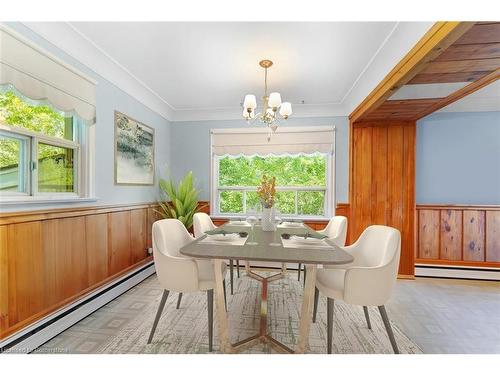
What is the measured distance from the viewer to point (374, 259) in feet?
6.13

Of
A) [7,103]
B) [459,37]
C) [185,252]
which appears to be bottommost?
[185,252]

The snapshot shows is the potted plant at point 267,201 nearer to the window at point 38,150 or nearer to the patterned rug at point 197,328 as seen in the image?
the patterned rug at point 197,328

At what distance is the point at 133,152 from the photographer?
2.97m

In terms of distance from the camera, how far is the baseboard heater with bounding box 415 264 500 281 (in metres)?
3.16

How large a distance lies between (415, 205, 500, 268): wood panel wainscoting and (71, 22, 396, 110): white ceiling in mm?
2146

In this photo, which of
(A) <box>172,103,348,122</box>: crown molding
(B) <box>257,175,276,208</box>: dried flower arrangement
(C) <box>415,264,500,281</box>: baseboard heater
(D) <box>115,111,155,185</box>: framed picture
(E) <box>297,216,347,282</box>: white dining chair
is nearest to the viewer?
(B) <box>257,175,276,208</box>: dried flower arrangement

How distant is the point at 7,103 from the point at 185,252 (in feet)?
5.26

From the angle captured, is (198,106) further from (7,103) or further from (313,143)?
(7,103)

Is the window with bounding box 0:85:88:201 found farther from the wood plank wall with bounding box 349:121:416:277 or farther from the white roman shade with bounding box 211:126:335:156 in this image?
the wood plank wall with bounding box 349:121:416:277

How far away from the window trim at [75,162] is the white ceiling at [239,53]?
32.8 inches

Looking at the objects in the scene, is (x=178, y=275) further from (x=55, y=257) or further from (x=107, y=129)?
(x=107, y=129)

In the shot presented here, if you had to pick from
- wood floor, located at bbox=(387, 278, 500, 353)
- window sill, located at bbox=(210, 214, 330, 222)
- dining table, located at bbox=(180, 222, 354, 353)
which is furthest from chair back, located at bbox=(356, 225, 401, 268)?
window sill, located at bbox=(210, 214, 330, 222)

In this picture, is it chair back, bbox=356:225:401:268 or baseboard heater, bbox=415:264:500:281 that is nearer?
chair back, bbox=356:225:401:268
